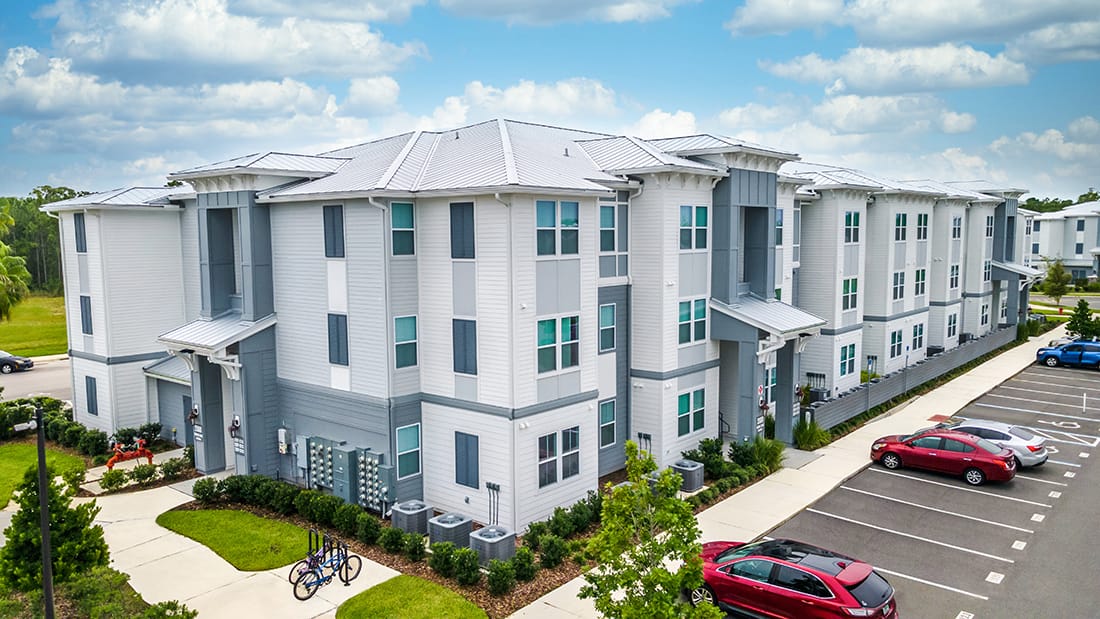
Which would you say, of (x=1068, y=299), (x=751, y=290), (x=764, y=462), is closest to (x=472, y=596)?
(x=764, y=462)

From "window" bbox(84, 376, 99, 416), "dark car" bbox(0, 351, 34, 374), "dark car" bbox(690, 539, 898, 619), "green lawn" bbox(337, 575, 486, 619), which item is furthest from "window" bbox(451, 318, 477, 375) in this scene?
"dark car" bbox(0, 351, 34, 374)

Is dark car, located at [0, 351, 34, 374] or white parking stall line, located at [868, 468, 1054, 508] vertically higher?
dark car, located at [0, 351, 34, 374]

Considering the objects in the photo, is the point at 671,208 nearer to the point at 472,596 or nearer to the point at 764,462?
the point at 764,462

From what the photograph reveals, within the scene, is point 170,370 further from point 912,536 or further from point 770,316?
point 912,536

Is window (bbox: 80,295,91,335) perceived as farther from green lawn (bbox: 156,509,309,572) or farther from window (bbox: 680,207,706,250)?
window (bbox: 680,207,706,250)

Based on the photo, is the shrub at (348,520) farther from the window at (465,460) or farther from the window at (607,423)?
the window at (607,423)

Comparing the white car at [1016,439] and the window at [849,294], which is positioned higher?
the window at [849,294]

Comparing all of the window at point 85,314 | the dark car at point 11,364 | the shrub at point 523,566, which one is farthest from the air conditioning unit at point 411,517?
the dark car at point 11,364
